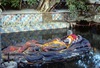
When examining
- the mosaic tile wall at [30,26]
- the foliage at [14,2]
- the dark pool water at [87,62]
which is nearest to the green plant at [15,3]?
the foliage at [14,2]

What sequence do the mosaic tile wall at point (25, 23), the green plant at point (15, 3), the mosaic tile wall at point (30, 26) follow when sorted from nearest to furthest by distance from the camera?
the mosaic tile wall at point (30, 26)
the mosaic tile wall at point (25, 23)
the green plant at point (15, 3)

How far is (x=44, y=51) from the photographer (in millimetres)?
10773

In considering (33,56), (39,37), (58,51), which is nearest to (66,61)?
(58,51)

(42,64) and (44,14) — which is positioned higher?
(44,14)

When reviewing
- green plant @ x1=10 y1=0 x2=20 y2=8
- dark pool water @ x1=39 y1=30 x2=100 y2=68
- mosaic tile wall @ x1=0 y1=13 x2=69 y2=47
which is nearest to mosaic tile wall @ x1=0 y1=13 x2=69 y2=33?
mosaic tile wall @ x1=0 y1=13 x2=69 y2=47

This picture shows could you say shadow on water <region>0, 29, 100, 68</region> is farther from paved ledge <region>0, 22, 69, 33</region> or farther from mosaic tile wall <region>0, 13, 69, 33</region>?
mosaic tile wall <region>0, 13, 69, 33</region>

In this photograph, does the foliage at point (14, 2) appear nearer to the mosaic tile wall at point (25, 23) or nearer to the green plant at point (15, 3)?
the green plant at point (15, 3)

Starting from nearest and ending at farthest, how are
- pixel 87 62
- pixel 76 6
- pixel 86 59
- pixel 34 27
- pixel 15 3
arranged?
pixel 87 62
pixel 86 59
pixel 34 27
pixel 76 6
pixel 15 3

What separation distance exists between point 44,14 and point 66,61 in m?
6.65

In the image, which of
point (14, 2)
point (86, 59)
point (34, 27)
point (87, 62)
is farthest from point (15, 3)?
point (87, 62)

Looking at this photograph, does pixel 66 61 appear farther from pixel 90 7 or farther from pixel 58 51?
pixel 90 7

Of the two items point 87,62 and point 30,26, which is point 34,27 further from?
point 87,62

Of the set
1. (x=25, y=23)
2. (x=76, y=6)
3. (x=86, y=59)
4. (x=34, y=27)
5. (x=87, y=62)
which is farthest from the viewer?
(x=76, y=6)

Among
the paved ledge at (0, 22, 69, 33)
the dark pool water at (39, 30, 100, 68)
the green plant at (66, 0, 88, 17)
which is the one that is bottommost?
the dark pool water at (39, 30, 100, 68)
